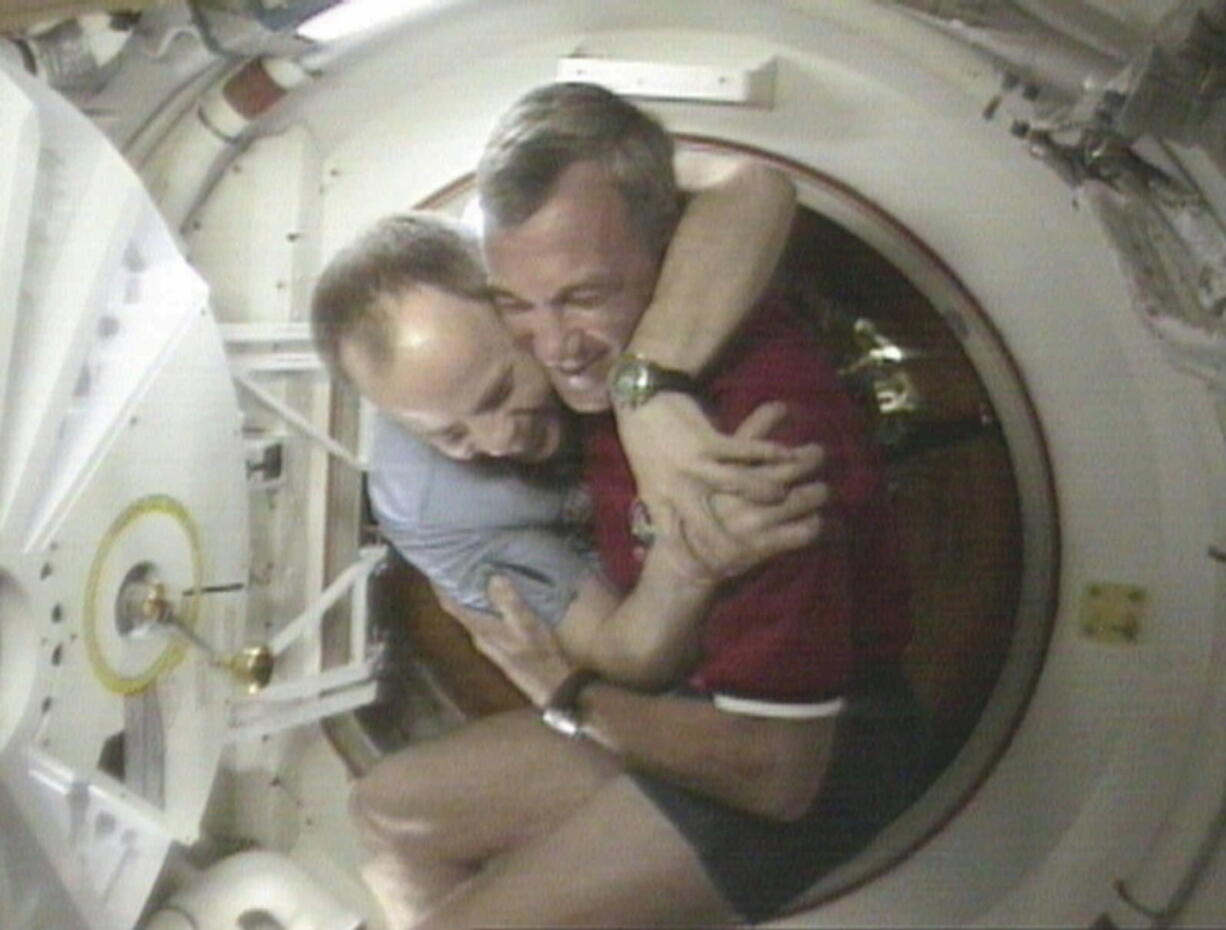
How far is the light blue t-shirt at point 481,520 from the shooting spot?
57.4 inches

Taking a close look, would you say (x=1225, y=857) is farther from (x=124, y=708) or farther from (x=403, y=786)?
(x=124, y=708)

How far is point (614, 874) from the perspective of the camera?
1.43m

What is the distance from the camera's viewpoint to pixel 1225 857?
4.67ft

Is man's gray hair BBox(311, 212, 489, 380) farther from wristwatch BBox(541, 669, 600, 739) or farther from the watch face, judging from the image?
wristwatch BBox(541, 669, 600, 739)

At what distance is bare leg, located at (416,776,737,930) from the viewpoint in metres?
1.43

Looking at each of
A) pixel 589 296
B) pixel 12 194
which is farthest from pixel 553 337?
pixel 12 194

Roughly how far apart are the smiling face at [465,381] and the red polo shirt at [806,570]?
11 cm

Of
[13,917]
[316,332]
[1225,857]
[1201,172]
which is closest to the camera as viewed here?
[1201,172]

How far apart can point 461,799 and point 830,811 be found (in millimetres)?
377

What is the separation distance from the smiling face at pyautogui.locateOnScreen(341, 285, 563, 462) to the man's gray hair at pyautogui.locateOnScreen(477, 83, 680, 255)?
11cm

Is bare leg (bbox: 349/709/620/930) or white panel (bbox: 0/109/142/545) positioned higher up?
white panel (bbox: 0/109/142/545)

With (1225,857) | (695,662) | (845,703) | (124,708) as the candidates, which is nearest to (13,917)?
(124,708)

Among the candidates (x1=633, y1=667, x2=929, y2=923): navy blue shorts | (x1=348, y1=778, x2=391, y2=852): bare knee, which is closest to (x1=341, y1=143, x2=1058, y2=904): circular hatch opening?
(x1=633, y1=667, x2=929, y2=923): navy blue shorts

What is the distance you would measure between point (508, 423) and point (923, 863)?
2.00ft
